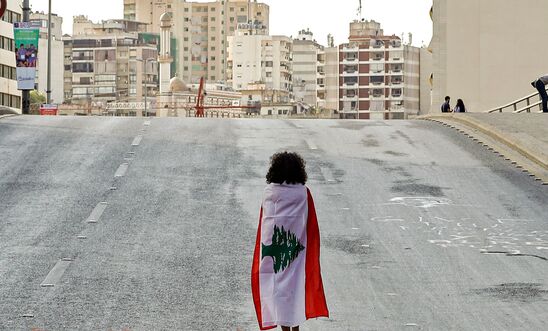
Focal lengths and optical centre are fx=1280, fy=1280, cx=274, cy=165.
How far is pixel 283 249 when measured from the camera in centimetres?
983

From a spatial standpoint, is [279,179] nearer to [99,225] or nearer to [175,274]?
[175,274]

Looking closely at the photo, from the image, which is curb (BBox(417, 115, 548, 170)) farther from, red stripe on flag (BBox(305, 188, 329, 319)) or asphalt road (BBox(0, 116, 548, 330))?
red stripe on flag (BBox(305, 188, 329, 319))

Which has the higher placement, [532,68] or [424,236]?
[532,68]

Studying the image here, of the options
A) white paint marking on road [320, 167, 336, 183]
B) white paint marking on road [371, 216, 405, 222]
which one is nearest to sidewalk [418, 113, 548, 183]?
white paint marking on road [320, 167, 336, 183]

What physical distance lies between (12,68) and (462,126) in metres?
106

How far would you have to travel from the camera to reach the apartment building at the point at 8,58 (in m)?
128

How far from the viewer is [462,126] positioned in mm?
31219

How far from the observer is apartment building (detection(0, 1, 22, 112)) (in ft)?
420

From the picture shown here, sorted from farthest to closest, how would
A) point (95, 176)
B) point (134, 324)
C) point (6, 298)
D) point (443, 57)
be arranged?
point (443, 57), point (95, 176), point (6, 298), point (134, 324)

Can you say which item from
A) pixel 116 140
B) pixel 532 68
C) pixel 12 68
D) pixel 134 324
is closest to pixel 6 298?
pixel 134 324

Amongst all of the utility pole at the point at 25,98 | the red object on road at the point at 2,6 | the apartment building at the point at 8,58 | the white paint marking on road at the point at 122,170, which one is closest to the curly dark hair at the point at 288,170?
the red object on road at the point at 2,6

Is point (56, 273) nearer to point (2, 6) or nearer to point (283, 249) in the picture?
point (2, 6)

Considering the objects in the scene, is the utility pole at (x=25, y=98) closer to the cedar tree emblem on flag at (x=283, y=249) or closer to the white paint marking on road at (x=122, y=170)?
the white paint marking on road at (x=122, y=170)

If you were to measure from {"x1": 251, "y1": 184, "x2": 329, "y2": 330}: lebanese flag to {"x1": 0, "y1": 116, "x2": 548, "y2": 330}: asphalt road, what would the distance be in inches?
60.8
